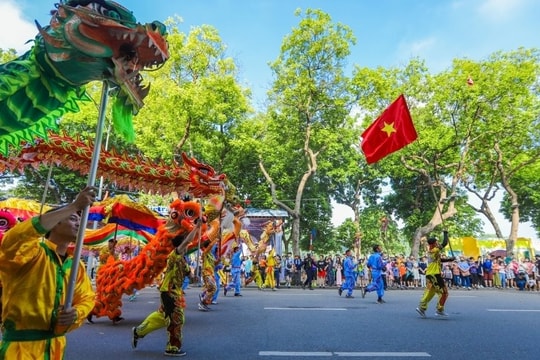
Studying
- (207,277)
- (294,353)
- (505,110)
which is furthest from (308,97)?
(294,353)

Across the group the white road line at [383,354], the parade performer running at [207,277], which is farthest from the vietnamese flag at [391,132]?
the white road line at [383,354]

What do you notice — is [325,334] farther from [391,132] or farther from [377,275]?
[377,275]

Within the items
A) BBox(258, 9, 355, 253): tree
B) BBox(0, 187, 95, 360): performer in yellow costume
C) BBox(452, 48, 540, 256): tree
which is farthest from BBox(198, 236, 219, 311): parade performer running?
BBox(452, 48, 540, 256): tree

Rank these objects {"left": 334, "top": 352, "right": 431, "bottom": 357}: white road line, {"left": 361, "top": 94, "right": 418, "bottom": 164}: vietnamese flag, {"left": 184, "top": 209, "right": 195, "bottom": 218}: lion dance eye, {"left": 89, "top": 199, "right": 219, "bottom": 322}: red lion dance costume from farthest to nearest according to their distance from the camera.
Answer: {"left": 361, "top": 94, "right": 418, "bottom": 164}: vietnamese flag < {"left": 184, "top": 209, "right": 195, "bottom": 218}: lion dance eye < {"left": 89, "top": 199, "right": 219, "bottom": 322}: red lion dance costume < {"left": 334, "top": 352, "right": 431, "bottom": 357}: white road line

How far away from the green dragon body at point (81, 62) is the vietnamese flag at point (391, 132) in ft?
25.6

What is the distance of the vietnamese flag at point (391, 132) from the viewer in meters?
10.2

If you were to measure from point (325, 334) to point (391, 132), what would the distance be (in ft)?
17.3

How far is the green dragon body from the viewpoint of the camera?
10.6 feet

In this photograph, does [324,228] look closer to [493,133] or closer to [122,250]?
[493,133]

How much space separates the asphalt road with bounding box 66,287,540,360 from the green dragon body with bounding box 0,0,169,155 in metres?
3.49

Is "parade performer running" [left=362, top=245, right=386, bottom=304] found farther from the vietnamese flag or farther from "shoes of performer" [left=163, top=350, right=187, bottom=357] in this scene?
"shoes of performer" [left=163, top=350, right=187, bottom=357]

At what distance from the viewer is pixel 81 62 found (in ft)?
11.0

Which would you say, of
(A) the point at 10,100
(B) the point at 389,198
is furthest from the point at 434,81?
(A) the point at 10,100

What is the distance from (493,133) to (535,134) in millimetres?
3030
